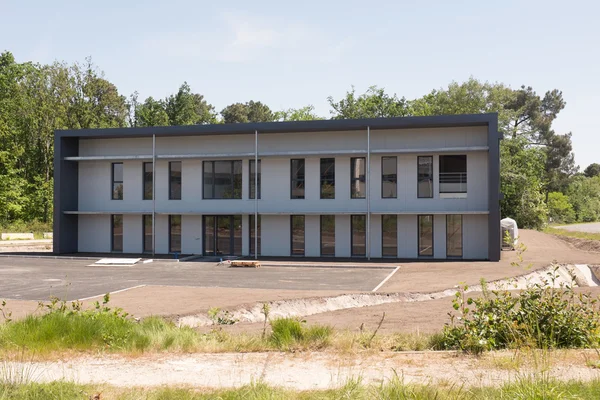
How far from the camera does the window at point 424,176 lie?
30156mm

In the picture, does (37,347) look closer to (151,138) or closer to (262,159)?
(262,159)

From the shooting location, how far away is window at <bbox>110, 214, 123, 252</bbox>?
34.8 metres

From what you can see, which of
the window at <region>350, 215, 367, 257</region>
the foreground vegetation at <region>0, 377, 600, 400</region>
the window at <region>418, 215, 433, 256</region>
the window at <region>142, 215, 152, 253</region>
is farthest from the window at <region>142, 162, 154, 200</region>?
the foreground vegetation at <region>0, 377, 600, 400</region>

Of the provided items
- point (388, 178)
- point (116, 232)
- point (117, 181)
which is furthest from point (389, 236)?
point (117, 181)

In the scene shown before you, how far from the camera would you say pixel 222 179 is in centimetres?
3319

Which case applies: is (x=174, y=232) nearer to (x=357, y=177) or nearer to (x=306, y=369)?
(x=357, y=177)

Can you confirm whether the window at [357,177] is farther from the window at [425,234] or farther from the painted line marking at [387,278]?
the painted line marking at [387,278]

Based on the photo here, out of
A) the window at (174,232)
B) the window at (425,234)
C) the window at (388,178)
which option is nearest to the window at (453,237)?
the window at (425,234)

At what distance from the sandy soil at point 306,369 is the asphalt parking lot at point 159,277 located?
9.72 m

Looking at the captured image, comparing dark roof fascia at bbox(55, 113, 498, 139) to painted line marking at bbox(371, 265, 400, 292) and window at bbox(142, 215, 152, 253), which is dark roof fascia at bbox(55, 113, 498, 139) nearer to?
window at bbox(142, 215, 152, 253)

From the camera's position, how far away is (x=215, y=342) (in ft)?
34.3

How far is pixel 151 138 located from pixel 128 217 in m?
4.90

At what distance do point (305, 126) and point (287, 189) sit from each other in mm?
3682

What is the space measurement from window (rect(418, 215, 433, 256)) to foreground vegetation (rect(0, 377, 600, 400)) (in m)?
23.0
